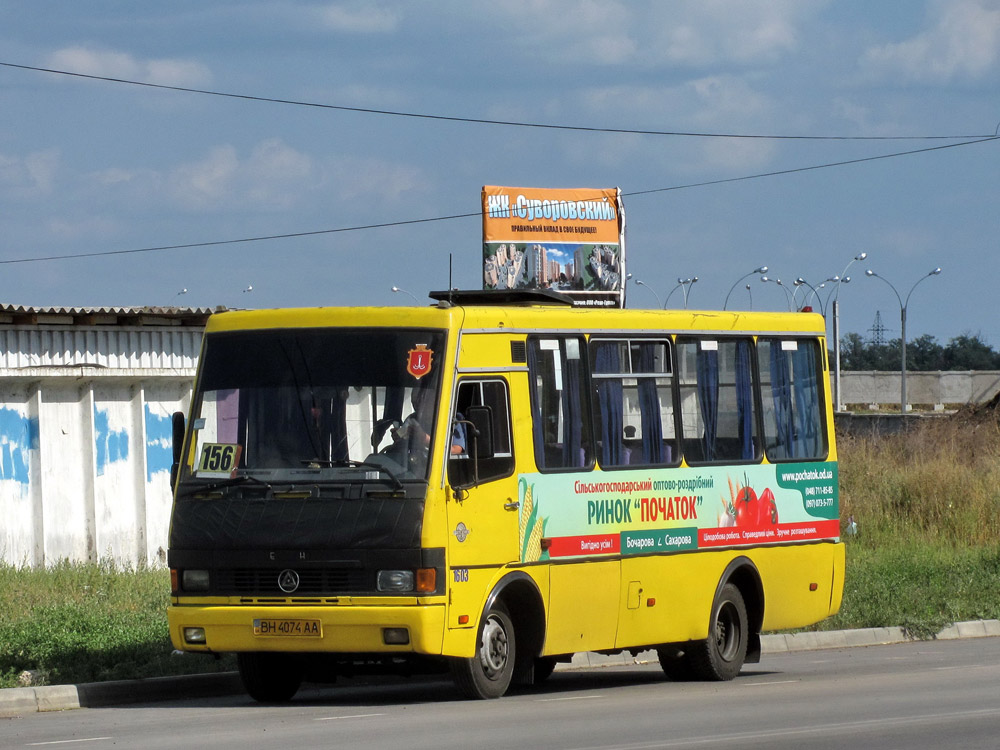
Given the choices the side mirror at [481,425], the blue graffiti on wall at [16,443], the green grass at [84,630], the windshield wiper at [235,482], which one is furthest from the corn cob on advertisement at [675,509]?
the blue graffiti on wall at [16,443]

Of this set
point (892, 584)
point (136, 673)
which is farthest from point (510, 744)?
point (892, 584)

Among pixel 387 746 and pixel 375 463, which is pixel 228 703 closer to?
pixel 375 463

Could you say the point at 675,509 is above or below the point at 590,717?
above

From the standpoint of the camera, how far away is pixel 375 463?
11734 millimetres

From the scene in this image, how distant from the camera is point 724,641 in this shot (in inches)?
584

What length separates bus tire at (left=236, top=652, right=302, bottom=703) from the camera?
41.2 ft

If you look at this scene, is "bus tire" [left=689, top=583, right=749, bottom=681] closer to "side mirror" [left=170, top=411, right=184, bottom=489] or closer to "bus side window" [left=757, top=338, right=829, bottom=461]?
"bus side window" [left=757, top=338, right=829, bottom=461]

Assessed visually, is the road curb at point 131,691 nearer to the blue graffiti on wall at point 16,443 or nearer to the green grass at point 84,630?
the green grass at point 84,630

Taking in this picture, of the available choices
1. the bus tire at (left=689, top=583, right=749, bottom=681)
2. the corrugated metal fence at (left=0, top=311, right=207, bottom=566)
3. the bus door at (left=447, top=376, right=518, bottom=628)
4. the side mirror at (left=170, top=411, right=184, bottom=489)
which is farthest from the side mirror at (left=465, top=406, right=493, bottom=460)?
the corrugated metal fence at (left=0, top=311, right=207, bottom=566)

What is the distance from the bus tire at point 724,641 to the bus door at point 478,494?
2.85 metres

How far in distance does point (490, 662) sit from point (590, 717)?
47.4 inches

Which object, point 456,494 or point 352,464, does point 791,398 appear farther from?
point 352,464

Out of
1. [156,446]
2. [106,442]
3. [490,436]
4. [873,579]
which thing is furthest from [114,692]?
[873,579]

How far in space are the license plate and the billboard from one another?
25806 mm
